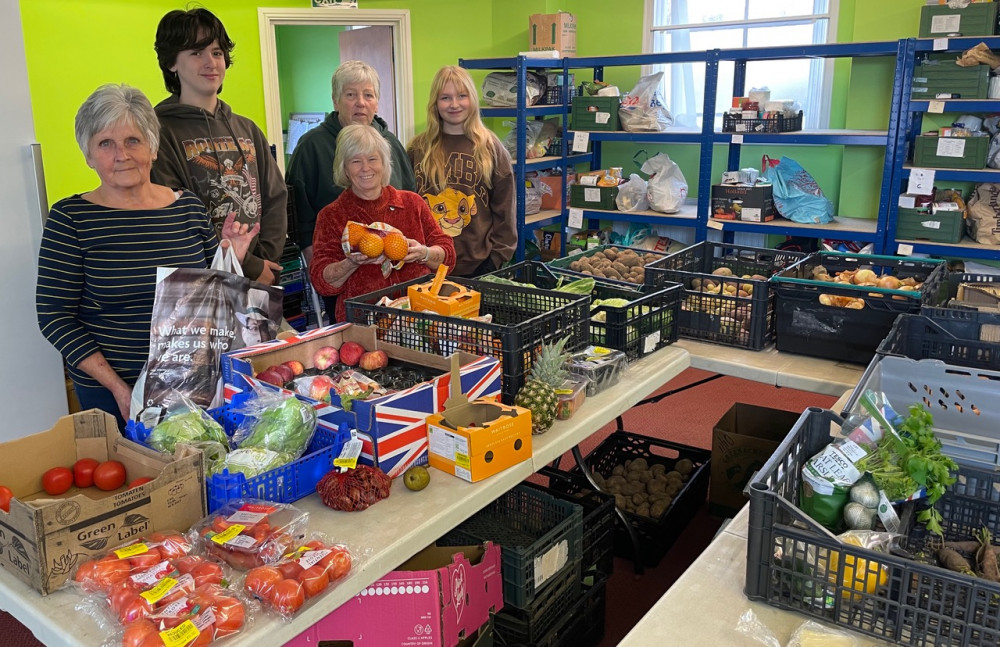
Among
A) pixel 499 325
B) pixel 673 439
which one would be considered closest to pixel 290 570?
pixel 499 325

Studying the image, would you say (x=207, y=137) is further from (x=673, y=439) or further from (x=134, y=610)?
(x=673, y=439)

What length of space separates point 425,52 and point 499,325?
4.66m

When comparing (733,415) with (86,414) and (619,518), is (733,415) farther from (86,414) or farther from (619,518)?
(86,414)

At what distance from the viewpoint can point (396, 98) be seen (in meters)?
6.30

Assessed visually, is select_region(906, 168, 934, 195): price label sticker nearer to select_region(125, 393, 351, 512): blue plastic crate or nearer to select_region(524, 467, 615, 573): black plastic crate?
select_region(524, 467, 615, 573): black plastic crate

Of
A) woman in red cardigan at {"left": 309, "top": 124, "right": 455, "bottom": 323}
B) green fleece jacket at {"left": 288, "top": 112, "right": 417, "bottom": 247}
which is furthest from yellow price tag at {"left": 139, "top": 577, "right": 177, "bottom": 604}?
green fleece jacket at {"left": 288, "top": 112, "right": 417, "bottom": 247}

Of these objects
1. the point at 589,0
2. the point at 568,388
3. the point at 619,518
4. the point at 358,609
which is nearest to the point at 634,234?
the point at 589,0

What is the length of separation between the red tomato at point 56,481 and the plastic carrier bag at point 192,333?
281mm

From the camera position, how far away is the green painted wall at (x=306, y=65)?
320 inches

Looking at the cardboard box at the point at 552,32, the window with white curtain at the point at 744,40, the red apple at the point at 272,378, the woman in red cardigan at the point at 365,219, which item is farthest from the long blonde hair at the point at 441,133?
the window with white curtain at the point at 744,40

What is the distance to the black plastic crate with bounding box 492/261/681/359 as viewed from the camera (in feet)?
8.34

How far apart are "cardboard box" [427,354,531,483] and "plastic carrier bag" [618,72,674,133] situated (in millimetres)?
4004

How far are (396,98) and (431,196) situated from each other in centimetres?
311

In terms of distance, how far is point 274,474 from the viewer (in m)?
1.71
